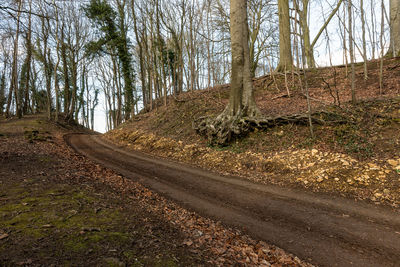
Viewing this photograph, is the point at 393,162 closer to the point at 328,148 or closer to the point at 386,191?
the point at 386,191

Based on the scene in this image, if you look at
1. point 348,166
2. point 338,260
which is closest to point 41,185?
point 338,260

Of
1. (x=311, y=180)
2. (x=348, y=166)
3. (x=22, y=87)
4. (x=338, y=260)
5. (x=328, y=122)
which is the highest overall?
(x=22, y=87)

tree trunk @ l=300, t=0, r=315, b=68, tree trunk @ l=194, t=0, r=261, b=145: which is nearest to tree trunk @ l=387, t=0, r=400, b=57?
tree trunk @ l=300, t=0, r=315, b=68

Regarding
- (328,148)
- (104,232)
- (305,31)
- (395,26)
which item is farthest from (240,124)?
(395,26)

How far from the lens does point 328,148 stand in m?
7.79

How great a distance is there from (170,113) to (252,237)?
15.6 metres

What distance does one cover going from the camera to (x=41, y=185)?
4.98m

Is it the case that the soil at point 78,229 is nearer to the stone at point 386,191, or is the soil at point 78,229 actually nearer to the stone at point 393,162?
the stone at point 386,191

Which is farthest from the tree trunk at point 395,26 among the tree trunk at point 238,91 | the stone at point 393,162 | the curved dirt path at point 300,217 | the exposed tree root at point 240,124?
the curved dirt path at point 300,217

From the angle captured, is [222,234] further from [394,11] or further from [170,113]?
[394,11]

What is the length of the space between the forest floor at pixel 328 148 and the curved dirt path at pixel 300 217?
0.86 meters

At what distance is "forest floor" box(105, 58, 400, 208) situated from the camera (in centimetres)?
605

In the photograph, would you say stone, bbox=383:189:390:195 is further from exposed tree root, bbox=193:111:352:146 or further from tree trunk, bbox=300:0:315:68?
tree trunk, bbox=300:0:315:68

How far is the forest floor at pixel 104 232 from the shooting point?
256 centimetres
